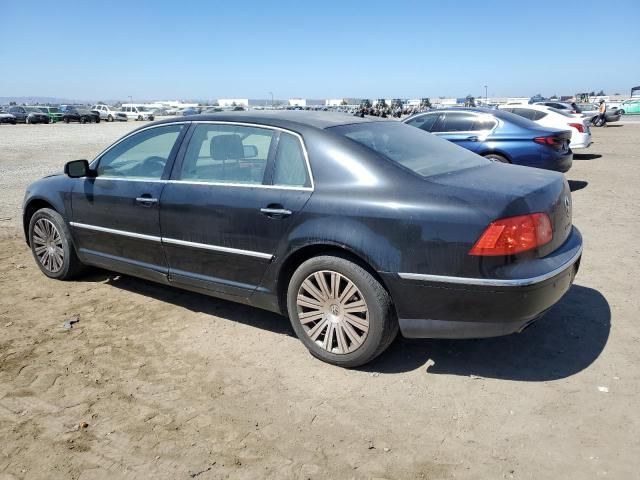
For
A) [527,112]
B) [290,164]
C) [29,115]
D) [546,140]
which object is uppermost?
[29,115]

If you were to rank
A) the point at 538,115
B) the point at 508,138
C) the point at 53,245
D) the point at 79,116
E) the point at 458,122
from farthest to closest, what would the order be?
Result: the point at 79,116, the point at 538,115, the point at 458,122, the point at 508,138, the point at 53,245

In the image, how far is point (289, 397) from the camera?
124 inches

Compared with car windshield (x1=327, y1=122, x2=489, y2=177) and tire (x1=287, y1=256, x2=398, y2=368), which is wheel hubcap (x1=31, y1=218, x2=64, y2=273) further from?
car windshield (x1=327, y1=122, x2=489, y2=177)

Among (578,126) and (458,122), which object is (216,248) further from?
(578,126)

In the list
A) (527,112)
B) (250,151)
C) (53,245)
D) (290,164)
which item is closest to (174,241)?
→ (250,151)

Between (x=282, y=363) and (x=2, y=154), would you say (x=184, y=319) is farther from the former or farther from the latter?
(x=2, y=154)

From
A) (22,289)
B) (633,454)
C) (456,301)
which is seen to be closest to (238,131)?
(456,301)

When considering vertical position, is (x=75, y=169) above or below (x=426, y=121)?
below

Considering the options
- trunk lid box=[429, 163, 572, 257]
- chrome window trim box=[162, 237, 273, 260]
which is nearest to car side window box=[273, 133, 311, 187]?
chrome window trim box=[162, 237, 273, 260]

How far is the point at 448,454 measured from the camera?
8.57ft

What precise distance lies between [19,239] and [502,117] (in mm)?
7592

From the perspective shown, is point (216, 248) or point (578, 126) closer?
point (216, 248)

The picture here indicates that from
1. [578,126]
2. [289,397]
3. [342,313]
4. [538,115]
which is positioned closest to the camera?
[289,397]

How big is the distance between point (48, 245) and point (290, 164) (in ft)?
10.1
